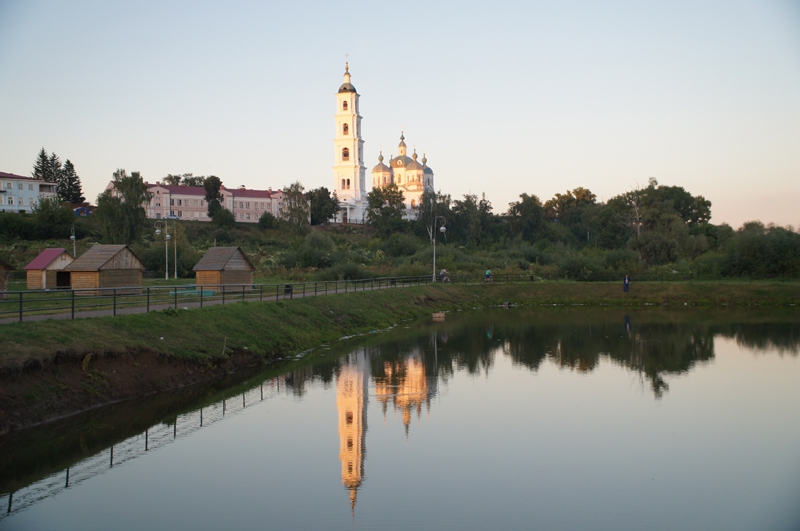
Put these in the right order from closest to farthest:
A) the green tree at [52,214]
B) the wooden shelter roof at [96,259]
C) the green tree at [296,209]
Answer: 1. the wooden shelter roof at [96,259]
2. the green tree at [52,214]
3. the green tree at [296,209]

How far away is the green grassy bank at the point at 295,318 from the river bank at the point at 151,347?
0.04 metres

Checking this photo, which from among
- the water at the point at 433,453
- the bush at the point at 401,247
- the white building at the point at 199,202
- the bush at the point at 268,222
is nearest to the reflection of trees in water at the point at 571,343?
the water at the point at 433,453

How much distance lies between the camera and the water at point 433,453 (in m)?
11.9

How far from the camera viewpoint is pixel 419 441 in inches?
640

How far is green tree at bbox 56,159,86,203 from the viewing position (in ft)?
383

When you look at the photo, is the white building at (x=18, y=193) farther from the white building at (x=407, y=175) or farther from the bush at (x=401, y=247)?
the white building at (x=407, y=175)

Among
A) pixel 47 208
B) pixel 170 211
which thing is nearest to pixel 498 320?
pixel 47 208

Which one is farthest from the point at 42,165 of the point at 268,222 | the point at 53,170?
the point at 268,222

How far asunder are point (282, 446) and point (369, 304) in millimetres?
26660

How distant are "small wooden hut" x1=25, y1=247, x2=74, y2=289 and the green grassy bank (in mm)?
15157

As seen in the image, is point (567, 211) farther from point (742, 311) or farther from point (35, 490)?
point (35, 490)

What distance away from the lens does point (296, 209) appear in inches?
3844

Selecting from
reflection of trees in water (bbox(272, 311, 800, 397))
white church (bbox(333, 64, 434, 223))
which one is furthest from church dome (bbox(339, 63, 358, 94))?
reflection of trees in water (bbox(272, 311, 800, 397))

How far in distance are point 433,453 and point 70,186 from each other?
117 metres
